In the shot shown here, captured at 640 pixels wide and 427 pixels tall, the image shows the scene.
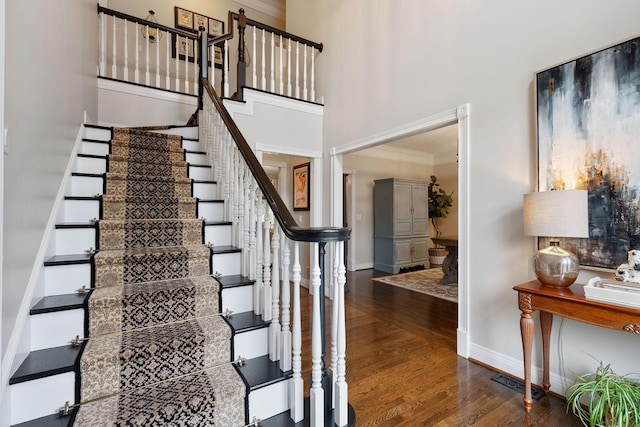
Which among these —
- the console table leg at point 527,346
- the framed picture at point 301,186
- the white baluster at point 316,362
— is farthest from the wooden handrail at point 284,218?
the framed picture at point 301,186

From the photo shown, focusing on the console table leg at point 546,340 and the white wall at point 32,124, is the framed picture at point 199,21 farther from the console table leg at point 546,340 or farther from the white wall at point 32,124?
the console table leg at point 546,340

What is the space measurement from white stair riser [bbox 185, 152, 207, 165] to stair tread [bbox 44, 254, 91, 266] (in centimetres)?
144

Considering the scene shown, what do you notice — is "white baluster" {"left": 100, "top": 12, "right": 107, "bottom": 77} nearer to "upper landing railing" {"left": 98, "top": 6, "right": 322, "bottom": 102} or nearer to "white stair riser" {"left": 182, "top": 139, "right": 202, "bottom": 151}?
"upper landing railing" {"left": 98, "top": 6, "right": 322, "bottom": 102}

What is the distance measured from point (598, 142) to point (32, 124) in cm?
308

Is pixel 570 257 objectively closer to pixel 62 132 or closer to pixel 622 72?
pixel 622 72

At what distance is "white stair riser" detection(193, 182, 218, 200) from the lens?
270cm

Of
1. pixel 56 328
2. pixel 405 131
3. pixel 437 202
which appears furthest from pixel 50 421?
pixel 437 202

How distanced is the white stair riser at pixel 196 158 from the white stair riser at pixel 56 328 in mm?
1869

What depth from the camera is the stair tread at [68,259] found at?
163 centimetres

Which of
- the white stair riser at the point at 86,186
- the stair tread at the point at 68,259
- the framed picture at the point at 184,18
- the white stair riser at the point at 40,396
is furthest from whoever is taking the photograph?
the framed picture at the point at 184,18

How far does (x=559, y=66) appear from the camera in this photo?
6.63 ft

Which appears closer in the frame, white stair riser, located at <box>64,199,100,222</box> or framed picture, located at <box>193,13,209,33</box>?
white stair riser, located at <box>64,199,100,222</box>

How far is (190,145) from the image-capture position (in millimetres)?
3268

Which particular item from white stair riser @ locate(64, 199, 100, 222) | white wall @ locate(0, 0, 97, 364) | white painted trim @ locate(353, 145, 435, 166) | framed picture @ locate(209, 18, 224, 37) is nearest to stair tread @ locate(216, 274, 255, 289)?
white wall @ locate(0, 0, 97, 364)
